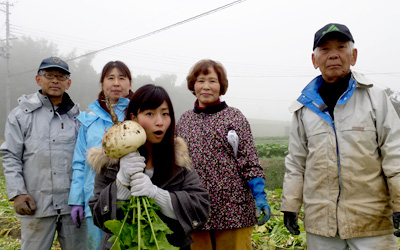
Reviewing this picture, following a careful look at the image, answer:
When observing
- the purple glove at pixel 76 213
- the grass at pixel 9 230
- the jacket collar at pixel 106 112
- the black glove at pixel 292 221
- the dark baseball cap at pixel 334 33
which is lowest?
the grass at pixel 9 230

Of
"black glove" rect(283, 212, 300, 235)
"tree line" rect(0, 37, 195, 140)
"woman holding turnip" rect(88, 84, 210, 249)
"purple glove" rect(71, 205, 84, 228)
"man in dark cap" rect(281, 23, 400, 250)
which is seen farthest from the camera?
"tree line" rect(0, 37, 195, 140)

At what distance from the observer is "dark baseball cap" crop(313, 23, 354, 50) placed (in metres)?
2.28

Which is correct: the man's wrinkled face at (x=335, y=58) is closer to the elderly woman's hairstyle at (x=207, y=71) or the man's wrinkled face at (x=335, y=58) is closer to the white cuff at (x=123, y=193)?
the elderly woman's hairstyle at (x=207, y=71)

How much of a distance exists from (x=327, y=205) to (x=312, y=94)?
834mm

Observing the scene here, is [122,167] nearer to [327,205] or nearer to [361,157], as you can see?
[327,205]

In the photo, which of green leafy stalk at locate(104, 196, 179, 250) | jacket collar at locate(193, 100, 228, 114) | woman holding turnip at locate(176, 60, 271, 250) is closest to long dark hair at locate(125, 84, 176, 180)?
green leafy stalk at locate(104, 196, 179, 250)

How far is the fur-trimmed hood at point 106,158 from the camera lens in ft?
6.64

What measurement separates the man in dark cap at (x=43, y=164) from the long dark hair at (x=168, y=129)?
4.20ft

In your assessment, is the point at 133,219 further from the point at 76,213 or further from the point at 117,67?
the point at 117,67

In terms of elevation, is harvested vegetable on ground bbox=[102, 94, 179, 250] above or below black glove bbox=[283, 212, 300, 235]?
above

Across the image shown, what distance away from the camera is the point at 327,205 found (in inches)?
88.9

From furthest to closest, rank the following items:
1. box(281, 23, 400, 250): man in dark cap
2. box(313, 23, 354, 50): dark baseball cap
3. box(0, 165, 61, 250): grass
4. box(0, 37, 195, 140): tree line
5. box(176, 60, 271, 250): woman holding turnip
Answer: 1. box(0, 37, 195, 140): tree line
2. box(0, 165, 61, 250): grass
3. box(176, 60, 271, 250): woman holding turnip
4. box(313, 23, 354, 50): dark baseball cap
5. box(281, 23, 400, 250): man in dark cap

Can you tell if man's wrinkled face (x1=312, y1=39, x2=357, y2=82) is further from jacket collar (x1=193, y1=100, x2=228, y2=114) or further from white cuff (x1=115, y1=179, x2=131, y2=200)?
white cuff (x1=115, y1=179, x2=131, y2=200)

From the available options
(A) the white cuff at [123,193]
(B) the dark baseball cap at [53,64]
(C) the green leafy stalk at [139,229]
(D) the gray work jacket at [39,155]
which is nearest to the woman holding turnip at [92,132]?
(D) the gray work jacket at [39,155]
